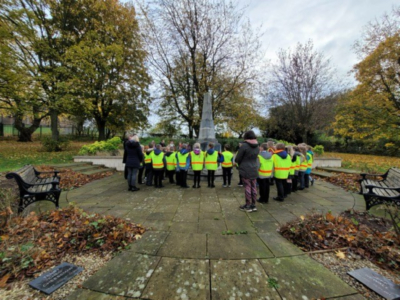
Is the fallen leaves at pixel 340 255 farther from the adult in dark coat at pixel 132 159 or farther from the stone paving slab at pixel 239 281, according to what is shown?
the adult in dark coat at pixel 132 159

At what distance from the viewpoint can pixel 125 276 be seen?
6.94ft

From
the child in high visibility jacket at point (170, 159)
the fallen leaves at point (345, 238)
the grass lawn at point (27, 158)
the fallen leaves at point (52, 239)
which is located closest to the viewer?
the fallen leaves at point (52, 239)

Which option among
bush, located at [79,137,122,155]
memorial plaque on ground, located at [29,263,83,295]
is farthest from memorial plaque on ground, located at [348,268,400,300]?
bush, located at [79,137,122,155]

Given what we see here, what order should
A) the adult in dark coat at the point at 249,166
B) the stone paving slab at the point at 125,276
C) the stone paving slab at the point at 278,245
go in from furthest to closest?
the adult in dark coat at the point at 249,166 → the stone paving slab at the point at 278,245 → the stone paving slab at the point at 125,276

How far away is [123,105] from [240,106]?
11.5 m

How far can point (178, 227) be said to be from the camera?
3410 mm

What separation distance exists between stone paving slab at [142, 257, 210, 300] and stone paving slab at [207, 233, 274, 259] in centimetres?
31

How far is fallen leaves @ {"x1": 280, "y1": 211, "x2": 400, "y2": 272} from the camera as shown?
2.44 meters

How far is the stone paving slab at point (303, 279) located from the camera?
1.88 m

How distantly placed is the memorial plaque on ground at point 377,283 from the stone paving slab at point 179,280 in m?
1.77

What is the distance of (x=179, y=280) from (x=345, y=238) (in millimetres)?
2577

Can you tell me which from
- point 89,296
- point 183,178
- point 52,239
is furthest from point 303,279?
point 183,178

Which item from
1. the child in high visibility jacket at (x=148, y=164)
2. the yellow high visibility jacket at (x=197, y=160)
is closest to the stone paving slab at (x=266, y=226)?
the yellow high visibility jacket at (x=197, y=160)

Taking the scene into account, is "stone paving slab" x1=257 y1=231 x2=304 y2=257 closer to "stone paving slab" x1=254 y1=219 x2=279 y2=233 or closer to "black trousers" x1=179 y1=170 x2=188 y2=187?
"stone paving slab" x1=254 y1=219 x2=279 y2=233
